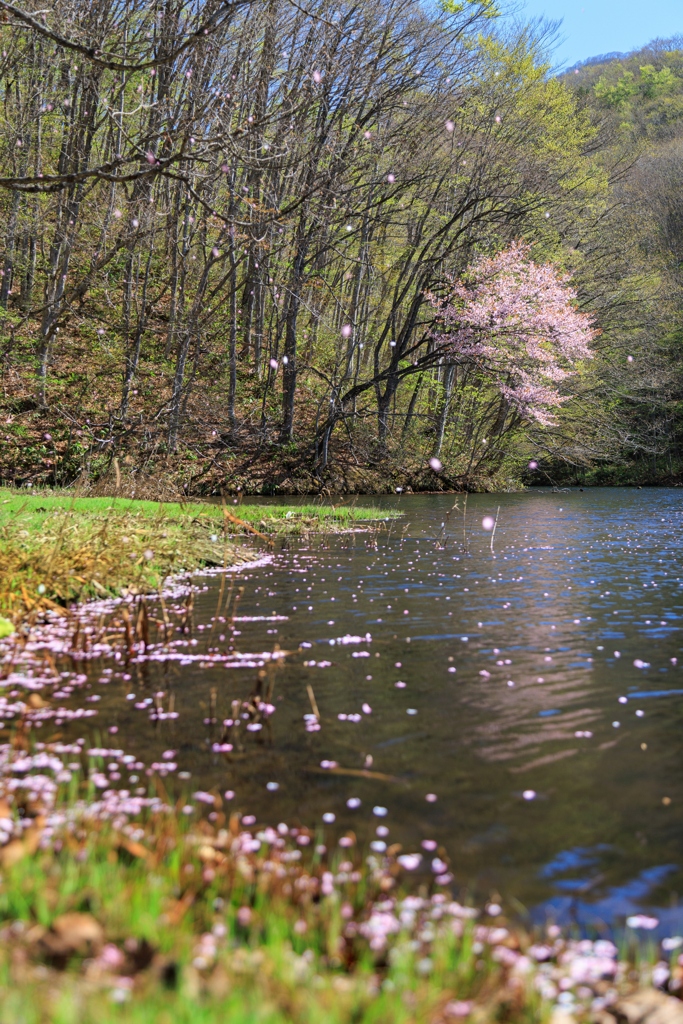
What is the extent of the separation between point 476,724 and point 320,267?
23694 millimetres

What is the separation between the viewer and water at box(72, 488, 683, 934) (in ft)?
11.2

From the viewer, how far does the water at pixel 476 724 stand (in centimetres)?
342

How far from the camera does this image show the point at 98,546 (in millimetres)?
9500

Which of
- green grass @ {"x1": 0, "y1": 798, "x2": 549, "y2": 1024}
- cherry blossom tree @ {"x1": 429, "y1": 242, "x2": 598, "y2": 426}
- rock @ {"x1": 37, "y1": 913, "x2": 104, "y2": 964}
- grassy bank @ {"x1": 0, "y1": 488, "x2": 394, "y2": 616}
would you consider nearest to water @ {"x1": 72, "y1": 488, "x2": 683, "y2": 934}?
green grass @ {"x1": 0, "y1": 798, "x2": 549, "y2": 1024}

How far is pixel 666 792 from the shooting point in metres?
4.04

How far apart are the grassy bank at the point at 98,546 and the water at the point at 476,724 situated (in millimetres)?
1013

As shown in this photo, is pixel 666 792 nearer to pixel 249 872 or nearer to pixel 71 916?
pixel 249 872

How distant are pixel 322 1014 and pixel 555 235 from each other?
103ft

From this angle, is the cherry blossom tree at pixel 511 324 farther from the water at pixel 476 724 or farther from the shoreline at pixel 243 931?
the shoreline at pixel 243 931

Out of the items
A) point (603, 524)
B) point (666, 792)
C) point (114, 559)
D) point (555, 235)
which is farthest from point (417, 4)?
Answer: point (666, 792)

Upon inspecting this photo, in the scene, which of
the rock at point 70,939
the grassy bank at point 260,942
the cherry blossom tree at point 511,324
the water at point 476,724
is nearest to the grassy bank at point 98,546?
the water at point 476,724

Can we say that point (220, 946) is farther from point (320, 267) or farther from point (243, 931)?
point (320, 267)

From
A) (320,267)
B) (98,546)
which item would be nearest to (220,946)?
(98,546)

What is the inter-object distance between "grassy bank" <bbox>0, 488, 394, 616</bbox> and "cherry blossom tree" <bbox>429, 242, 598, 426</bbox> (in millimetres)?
14178
